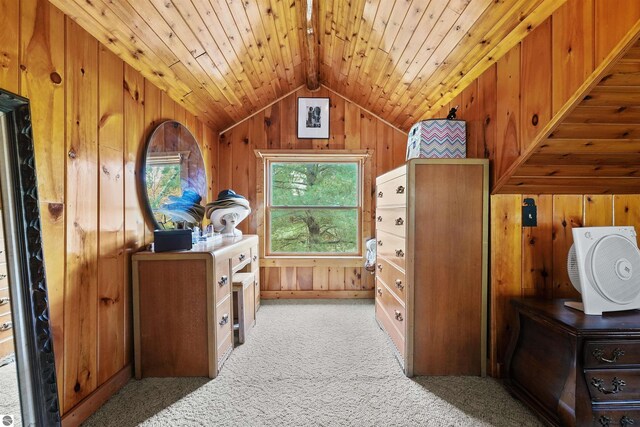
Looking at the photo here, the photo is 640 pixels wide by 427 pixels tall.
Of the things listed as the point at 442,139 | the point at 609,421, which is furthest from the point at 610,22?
the point at 609,421

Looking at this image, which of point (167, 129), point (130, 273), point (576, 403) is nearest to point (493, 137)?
point (576, 403)

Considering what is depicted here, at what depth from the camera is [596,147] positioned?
4.93ft

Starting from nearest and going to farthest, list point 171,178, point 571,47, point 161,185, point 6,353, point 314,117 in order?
point 6,353, point 571,47, point 161,185, point 171,178, point 314,117

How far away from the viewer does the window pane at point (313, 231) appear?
362cm

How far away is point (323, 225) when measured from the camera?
3.64m

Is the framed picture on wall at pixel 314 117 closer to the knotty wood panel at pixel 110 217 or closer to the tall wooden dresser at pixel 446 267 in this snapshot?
the tall wooden dresser at pixel 446 267

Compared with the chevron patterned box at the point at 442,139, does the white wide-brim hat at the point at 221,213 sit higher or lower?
lower

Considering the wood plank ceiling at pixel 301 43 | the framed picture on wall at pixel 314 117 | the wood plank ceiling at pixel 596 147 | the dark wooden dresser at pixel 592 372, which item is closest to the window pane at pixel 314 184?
the framed picture on wall at pixel 314 117

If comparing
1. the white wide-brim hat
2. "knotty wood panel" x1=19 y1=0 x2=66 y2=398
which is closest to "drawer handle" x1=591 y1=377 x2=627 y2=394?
"knotty wood panel" x1=19 y1=0 x2=66 y2=398

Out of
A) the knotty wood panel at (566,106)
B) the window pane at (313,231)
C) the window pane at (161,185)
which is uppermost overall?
the knotty wood panel at (566,106)

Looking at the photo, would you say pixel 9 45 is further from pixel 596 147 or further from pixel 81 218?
pixel 596 147

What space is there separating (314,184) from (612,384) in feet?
9.46

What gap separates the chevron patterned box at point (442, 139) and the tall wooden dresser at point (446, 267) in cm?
24

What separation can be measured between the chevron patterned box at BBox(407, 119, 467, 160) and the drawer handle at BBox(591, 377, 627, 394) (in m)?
1.38
